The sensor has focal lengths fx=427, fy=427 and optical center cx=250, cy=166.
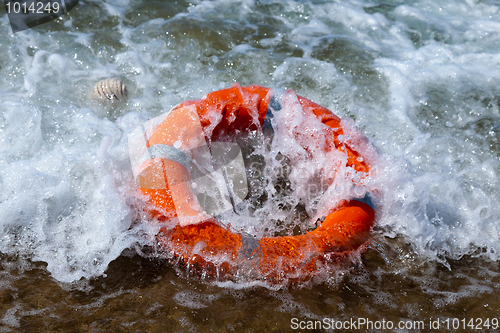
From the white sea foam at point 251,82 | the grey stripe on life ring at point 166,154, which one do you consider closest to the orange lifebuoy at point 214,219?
the grey stripe on life ring at point 166,154

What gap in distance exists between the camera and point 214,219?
9.45 feet

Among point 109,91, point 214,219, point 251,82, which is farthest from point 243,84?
point 214,219

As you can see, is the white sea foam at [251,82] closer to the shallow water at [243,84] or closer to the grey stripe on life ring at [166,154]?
the shallow water at [243,84]

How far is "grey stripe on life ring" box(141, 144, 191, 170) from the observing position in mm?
3082

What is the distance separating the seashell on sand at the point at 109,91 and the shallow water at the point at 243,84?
0.11 m

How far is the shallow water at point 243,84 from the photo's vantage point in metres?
2.68

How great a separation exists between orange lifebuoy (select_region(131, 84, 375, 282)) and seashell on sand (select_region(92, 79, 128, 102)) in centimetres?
119

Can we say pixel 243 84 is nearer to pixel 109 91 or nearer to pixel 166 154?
pixel 109 91

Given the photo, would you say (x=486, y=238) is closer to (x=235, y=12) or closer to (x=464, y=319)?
(x=464, y=319)

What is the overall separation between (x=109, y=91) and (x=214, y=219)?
226 centimetres

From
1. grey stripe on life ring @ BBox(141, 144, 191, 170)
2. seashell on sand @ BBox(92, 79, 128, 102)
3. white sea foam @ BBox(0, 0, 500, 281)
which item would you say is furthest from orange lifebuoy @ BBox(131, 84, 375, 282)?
seashell on sand @ BBox(92, 79, 128, 102)

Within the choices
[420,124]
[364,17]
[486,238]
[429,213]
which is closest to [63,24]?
[364,17]

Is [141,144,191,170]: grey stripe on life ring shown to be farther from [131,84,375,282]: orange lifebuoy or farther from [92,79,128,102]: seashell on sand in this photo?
[92,79,128,102]: seashell on sand

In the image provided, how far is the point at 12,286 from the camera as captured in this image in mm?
2674
